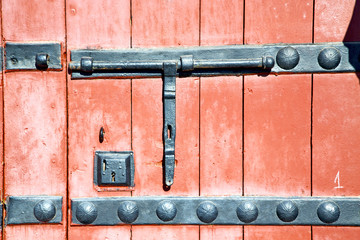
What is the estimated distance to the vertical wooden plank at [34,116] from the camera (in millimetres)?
905

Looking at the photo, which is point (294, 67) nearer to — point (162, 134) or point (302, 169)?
point (302, 169)

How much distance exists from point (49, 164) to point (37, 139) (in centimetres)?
8

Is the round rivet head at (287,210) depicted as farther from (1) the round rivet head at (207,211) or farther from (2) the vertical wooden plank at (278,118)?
(1) the round rivet head at (207,211)

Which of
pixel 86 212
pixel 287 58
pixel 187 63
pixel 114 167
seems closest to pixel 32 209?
pixel 86 212

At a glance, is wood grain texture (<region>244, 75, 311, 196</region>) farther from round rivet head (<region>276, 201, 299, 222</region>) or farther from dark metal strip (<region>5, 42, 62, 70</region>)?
dark metal strip (<region>5, 42, 62, 70</region>)

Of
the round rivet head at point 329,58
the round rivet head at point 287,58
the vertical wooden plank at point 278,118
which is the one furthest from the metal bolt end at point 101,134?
the round rivet head at point 329,58

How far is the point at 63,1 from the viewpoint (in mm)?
905

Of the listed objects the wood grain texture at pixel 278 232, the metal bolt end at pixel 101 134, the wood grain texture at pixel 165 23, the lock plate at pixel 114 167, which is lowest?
the wood grain texture at pixel 278 232

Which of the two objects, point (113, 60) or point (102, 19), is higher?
point (102, 19)

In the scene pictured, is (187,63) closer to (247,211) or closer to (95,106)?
(95,106)

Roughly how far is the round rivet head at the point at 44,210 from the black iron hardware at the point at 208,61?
351mm

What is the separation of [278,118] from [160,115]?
326 millimetres

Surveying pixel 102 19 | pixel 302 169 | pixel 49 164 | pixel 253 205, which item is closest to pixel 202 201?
pixel 253 205

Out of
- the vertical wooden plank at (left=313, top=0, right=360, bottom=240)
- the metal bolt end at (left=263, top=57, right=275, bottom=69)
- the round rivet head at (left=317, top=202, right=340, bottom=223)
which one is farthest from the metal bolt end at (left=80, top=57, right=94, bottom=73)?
the round rivet head at (left=317, top=202, right=340, bottom=223)
